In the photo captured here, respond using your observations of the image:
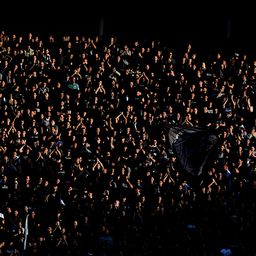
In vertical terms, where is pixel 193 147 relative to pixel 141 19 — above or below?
below

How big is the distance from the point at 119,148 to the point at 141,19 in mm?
4741

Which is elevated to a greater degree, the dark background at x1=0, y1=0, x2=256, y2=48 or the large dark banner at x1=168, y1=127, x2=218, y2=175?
the dark background at x1=0, y1=0, x2=256, y2=48

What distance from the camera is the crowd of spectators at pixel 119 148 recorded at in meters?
12.2

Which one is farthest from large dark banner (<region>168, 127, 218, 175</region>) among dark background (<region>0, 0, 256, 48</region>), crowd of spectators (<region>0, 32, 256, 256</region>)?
dark background (<region>0, 0, 256, 48</region>)

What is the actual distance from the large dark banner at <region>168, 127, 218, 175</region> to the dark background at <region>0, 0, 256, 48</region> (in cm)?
412

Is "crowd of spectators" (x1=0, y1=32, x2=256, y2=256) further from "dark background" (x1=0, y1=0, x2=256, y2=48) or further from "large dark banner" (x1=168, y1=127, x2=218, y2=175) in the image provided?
"dark background" (x1=0, y1=0, x2=256, y2=48)

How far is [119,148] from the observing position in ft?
44.0

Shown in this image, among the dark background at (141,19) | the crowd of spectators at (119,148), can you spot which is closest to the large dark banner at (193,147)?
the crowd of spectators at (119,148)

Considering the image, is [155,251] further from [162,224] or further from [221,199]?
[221,199]

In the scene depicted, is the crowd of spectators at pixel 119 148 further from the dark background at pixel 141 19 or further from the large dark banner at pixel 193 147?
the dark background at pixel 141 19

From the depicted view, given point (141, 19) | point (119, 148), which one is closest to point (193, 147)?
point (119, 148)

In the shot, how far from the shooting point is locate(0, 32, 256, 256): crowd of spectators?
480 inches

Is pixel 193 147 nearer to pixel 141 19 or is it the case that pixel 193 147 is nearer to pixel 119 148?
pixel 119 148

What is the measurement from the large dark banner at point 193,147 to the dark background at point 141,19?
4.12 meters
